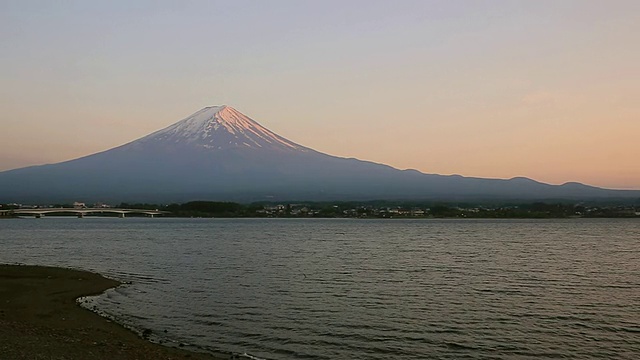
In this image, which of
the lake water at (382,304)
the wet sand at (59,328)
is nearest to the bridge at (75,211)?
the lake water at (382,304)

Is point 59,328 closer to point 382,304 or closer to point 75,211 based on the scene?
point 382,304

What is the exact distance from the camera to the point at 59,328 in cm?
1286

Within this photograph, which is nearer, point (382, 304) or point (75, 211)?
point (382, 304)

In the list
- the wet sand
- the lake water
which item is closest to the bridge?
the lake water

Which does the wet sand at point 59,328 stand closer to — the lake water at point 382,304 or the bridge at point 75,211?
the lake water at point 382,304

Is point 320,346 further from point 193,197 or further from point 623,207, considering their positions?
point 193,197

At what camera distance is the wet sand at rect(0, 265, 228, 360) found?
1013cm

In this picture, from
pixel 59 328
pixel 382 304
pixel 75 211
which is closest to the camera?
pixel 59 328

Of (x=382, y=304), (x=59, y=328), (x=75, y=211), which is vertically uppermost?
(x=75, y=211)

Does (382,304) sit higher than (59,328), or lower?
lower

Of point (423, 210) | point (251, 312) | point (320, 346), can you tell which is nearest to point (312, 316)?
point (251, 312)

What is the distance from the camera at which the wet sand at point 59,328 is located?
33.2 feet

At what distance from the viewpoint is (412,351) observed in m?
12.2

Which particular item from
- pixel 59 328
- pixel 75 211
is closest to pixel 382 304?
pixel 59 328
